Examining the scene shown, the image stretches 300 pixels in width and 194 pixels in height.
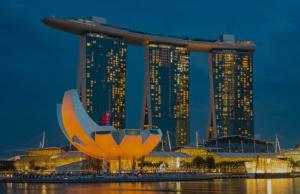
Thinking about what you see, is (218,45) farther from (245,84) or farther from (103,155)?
(103,155)

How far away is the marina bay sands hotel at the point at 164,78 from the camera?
127438 mm

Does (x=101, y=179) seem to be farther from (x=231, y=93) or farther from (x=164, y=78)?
(x=231, y=93)

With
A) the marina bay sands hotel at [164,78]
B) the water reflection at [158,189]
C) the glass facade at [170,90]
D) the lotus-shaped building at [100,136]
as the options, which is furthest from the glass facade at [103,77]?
the water reflection at [158,189]

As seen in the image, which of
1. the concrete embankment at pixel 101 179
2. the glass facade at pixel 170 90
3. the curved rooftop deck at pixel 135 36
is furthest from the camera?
the glass facade at pixel 170 90

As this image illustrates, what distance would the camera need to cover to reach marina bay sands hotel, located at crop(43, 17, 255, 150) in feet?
418

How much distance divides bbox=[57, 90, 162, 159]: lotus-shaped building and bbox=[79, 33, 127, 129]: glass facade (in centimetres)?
4501

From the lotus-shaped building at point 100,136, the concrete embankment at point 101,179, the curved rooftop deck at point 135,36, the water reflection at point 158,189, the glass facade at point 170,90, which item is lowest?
the concrete embankment at point 101,179

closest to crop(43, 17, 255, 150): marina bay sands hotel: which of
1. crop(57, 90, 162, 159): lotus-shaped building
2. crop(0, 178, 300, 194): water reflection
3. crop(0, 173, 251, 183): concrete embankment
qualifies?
crop(57, 90, 162, 159): lotus-shaped building

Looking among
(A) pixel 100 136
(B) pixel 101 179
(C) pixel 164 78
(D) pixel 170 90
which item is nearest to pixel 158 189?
(B) pixel 101 179

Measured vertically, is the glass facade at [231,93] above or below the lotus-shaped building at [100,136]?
above

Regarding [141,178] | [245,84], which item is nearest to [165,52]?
[245,84]

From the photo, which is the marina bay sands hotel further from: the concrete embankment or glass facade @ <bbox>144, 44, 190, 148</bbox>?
the concrete embankment

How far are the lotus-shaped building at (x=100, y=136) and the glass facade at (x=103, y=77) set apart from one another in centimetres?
4501

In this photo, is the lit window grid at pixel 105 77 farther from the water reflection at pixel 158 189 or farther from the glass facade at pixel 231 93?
the water reflection at pixel 158 189
